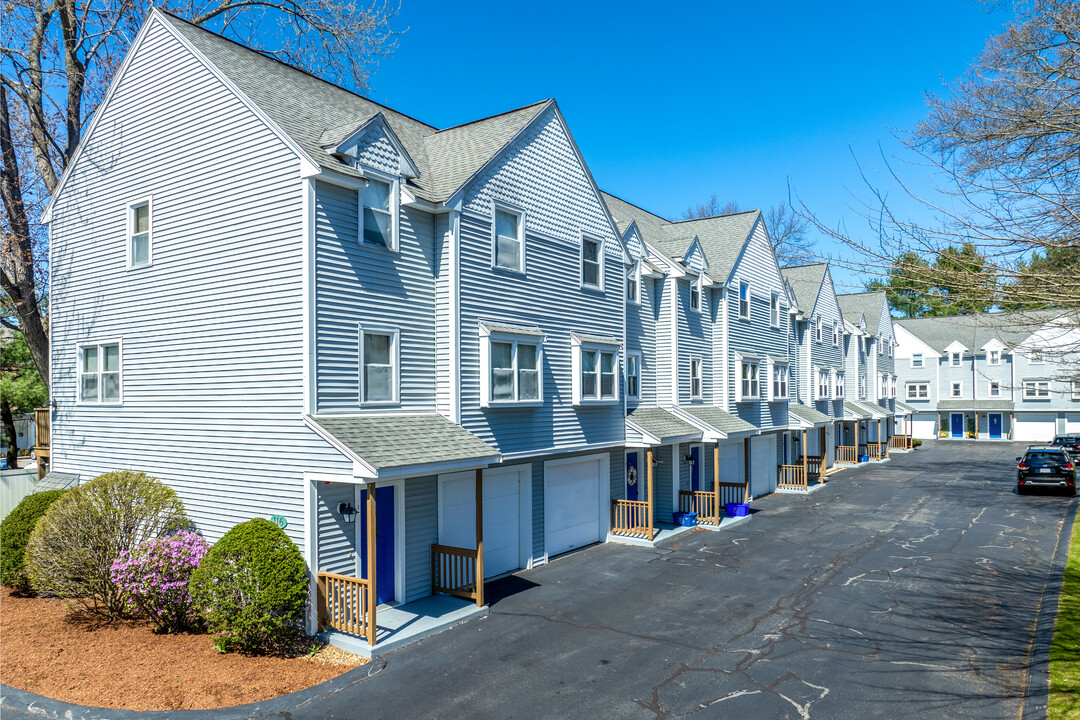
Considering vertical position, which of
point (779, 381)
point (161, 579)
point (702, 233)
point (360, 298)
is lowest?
point (161, 579)

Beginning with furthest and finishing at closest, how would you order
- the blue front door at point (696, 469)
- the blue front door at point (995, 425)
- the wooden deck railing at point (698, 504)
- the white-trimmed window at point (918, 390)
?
the white-trimmed window at point (918, 390)
the blue front door at point (995, 425)
the blue front door at point (696, 469)
the wooden deck railing at point (698, 504)

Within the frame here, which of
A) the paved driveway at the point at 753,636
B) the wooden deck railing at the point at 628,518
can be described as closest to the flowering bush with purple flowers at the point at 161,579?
the paved driveway at the point at 753,636

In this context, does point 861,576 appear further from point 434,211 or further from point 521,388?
point 434,211

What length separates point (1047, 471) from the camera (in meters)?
29.0

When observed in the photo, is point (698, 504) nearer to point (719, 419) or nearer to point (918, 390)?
point (719, 419)

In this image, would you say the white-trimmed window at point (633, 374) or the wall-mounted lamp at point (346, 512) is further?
the white-trimmed window at point (633, 374)

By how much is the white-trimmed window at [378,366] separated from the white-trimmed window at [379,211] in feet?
5.90

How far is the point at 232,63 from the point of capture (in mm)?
14133

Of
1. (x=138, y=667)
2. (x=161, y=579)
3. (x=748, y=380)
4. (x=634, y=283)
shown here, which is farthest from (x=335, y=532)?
(x=748, y=380)

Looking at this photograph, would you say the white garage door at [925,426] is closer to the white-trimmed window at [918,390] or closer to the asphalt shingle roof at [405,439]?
the white-trimmed window at [918,390]

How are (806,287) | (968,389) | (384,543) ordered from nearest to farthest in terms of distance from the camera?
(384,543)
(806,287)
(968,389)

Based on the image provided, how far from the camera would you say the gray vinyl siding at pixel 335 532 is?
12031 millimetres

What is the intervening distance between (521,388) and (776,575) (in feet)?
25.1

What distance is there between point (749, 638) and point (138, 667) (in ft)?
32.6
